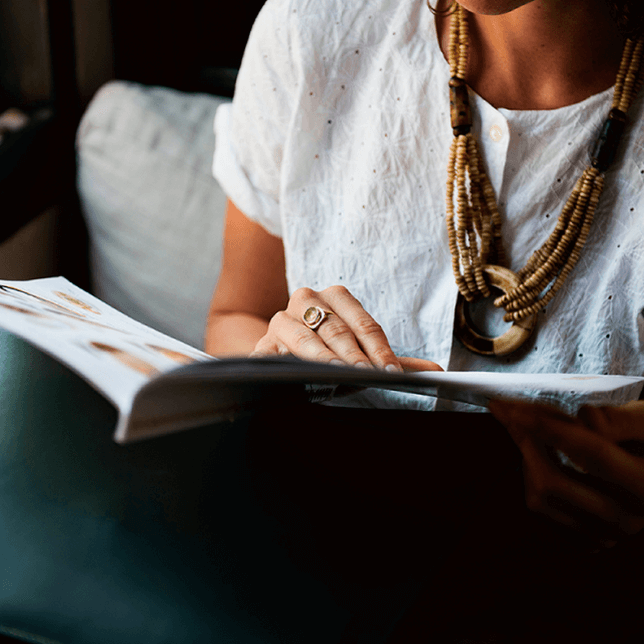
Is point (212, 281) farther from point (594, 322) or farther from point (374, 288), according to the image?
point (594, 322)

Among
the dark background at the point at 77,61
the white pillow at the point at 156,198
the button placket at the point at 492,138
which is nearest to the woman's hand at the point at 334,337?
the button placket at the point at 492,138

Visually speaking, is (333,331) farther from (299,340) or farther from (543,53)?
(543,53)

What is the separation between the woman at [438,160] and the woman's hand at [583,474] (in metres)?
0.11

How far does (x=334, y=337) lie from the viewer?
0.48m

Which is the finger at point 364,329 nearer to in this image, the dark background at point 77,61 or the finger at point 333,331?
the finger at point 333,331

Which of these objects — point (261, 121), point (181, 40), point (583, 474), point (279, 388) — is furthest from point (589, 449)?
point (181, 40)

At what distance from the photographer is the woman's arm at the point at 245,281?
799 mm

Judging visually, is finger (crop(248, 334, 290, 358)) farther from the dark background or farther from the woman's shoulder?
the dark background

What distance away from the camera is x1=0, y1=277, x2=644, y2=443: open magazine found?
249 millimetres

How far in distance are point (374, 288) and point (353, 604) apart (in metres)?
0.36

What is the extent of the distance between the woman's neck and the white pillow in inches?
21.2

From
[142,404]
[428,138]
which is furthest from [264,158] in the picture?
[142,404]

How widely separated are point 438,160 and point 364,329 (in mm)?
247


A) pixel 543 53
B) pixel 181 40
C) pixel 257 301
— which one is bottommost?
pixel 257 301
